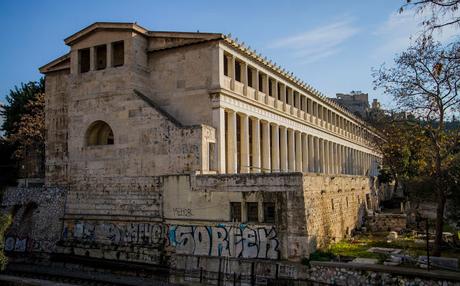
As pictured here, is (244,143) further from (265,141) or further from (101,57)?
(101,57)

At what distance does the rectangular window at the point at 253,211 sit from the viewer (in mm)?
21172

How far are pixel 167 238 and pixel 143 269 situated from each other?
230 cm

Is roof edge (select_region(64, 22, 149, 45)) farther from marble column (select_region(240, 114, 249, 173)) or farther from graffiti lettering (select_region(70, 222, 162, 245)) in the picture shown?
graffiti lettering (select_region(70, 222, 162, 245))

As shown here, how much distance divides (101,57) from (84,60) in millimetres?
1268

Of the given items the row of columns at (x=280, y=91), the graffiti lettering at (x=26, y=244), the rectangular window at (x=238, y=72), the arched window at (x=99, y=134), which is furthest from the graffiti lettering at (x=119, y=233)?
the rectangular window at (x=238, y=72)

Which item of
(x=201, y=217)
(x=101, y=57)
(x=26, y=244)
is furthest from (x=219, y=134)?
(x=26, y=244)

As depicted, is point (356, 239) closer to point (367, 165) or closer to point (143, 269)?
point (143, 269)

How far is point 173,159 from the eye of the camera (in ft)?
80.7

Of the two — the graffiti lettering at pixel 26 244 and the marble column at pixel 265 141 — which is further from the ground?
the marble column at pixel 265 141

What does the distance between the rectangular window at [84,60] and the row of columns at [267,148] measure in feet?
35.7

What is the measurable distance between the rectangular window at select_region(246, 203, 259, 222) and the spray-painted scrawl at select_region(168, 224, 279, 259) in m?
0.55

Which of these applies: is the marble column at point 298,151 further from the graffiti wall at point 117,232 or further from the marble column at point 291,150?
the graffiti wall at point 117,232

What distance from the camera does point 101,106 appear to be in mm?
27906

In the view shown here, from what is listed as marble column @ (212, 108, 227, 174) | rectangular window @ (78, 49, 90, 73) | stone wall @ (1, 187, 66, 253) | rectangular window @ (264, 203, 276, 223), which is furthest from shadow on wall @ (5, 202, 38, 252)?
rectangular window @ (264, 203, 276, 223)
